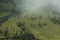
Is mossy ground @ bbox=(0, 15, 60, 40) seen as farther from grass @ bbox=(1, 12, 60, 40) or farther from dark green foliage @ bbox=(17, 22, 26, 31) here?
dark green foliage @ bbox=(17, 22, 26, 31)

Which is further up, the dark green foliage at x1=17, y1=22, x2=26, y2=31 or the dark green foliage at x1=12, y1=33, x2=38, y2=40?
the dark green foliage at x1=17, y1=22, x2=26, y2=31

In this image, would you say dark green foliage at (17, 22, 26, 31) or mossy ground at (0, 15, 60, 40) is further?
dark green foliage at (17, 22, 26, 31)

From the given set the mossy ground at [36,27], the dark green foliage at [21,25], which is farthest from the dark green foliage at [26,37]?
the dark green foliage at [21,25]

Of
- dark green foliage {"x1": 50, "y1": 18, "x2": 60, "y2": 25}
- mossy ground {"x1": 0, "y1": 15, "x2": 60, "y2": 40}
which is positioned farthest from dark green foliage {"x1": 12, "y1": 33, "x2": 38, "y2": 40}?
dark green foliage {"x1": 50, "y1": 18, "x2": 60, "y2": 25}

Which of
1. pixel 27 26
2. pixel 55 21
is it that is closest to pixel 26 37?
pixel 27 26

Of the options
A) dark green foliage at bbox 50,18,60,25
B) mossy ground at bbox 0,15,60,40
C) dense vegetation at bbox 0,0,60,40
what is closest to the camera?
dense vegetation at bbox 0,0,60,40

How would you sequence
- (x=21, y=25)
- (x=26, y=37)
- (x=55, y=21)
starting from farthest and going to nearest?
(x=55, y=21)
(x=21, y=25)
(x=26, y=37)

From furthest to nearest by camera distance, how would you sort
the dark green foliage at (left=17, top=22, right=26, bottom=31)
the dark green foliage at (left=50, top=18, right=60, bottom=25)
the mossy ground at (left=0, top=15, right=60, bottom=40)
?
the dark green foliage at (left=50, top=18, right=60, bottom=25), the dark green foliage at (left=17, top=22, right=26, bottom=31), the mossy ground at (left=0, top=15, right=60, bottom=40)

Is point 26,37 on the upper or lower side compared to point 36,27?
lower

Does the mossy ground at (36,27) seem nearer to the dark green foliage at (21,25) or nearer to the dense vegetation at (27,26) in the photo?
the dense vegetation at (27,26)

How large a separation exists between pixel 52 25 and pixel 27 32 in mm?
1792

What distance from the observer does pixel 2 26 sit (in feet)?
27.5

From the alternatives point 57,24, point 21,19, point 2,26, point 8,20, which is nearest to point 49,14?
point 57,24

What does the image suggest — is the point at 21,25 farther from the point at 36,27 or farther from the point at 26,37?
the point at 26,37
